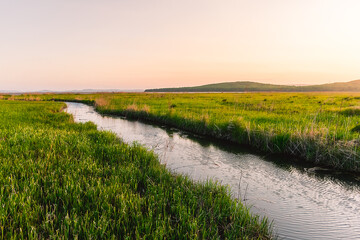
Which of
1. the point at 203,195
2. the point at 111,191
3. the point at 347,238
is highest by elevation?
the point at 111,191

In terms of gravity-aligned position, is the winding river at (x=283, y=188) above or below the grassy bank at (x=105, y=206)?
below

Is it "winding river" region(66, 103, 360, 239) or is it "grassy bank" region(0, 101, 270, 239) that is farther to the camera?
"winding river" region(66, 103, 360, 239)

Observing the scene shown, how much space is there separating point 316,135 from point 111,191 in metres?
9.50

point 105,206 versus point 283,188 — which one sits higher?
point 105,206

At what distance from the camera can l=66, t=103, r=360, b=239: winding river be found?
5128 mm

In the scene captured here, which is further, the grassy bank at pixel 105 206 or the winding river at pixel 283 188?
the winding river at pixel 283 188

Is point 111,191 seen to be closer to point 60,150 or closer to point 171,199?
point 171,199

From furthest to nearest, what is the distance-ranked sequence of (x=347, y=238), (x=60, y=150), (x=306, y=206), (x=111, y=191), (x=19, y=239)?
(x=60, y=150)
(x=306, y=206)
(x=347, y=238)
(x=111, y=191)
(x=19, y=239)

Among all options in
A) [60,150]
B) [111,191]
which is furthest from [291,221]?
[60,150]

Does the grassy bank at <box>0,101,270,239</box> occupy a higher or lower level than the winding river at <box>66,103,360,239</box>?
higher

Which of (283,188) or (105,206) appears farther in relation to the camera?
(283,188)

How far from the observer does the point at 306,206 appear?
6016mm

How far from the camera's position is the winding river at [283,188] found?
5128 millimetres

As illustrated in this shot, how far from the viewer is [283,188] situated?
23.5 feet
